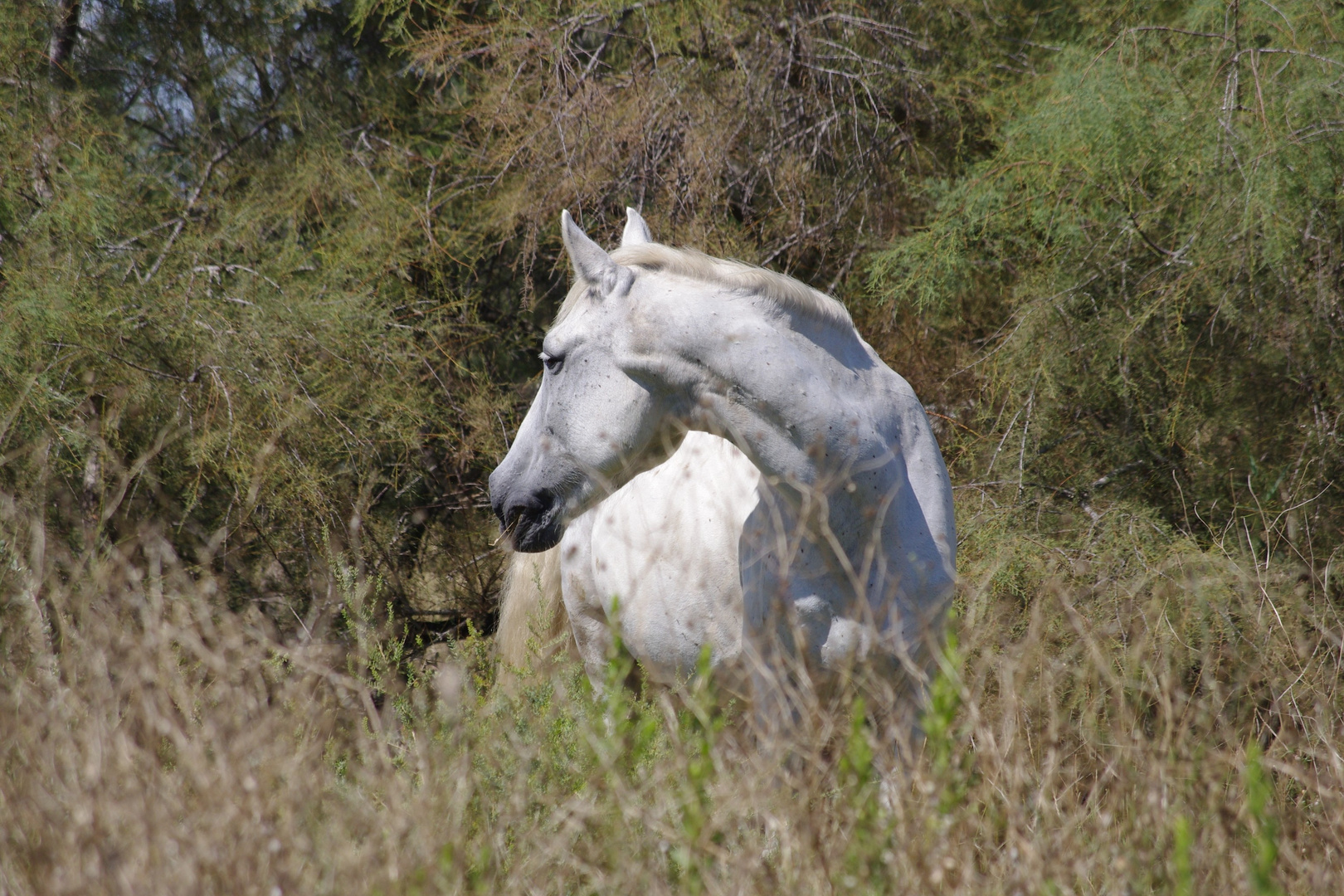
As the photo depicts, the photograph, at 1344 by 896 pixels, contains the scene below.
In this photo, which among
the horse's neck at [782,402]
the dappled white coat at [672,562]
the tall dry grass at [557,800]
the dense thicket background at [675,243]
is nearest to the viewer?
the tall dry grass at [557,800]

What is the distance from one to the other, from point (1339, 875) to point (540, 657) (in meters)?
1.82

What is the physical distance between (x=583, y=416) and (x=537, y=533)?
31 centimetres

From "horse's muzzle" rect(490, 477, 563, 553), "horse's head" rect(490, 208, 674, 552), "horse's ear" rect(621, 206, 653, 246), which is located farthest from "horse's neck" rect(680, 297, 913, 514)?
"horse's ear" rect(621, 206, 653, 246)

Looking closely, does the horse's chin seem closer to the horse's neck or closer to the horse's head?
the horse's head

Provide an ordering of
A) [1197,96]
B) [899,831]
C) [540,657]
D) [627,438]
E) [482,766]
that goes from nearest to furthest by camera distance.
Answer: [899,831], [482,766], [627,438], [540,657], [1197,96]

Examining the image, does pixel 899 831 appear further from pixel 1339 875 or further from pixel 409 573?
pixel 409 573

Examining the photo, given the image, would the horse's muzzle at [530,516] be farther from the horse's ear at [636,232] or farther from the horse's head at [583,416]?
the horse's ear at [636,232]

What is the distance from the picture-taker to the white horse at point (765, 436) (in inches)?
89.7

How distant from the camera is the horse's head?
7.61 feet

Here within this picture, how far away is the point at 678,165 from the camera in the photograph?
4.53 meters

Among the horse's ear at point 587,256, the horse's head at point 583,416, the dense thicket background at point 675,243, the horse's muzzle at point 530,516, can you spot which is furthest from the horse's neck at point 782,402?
the dense thicket background at point 675,243

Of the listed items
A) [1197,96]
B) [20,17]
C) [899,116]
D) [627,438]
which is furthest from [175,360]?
[1197,96]

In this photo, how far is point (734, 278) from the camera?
A: 2.37m

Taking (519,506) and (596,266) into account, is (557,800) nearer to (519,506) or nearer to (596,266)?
(519,506)
